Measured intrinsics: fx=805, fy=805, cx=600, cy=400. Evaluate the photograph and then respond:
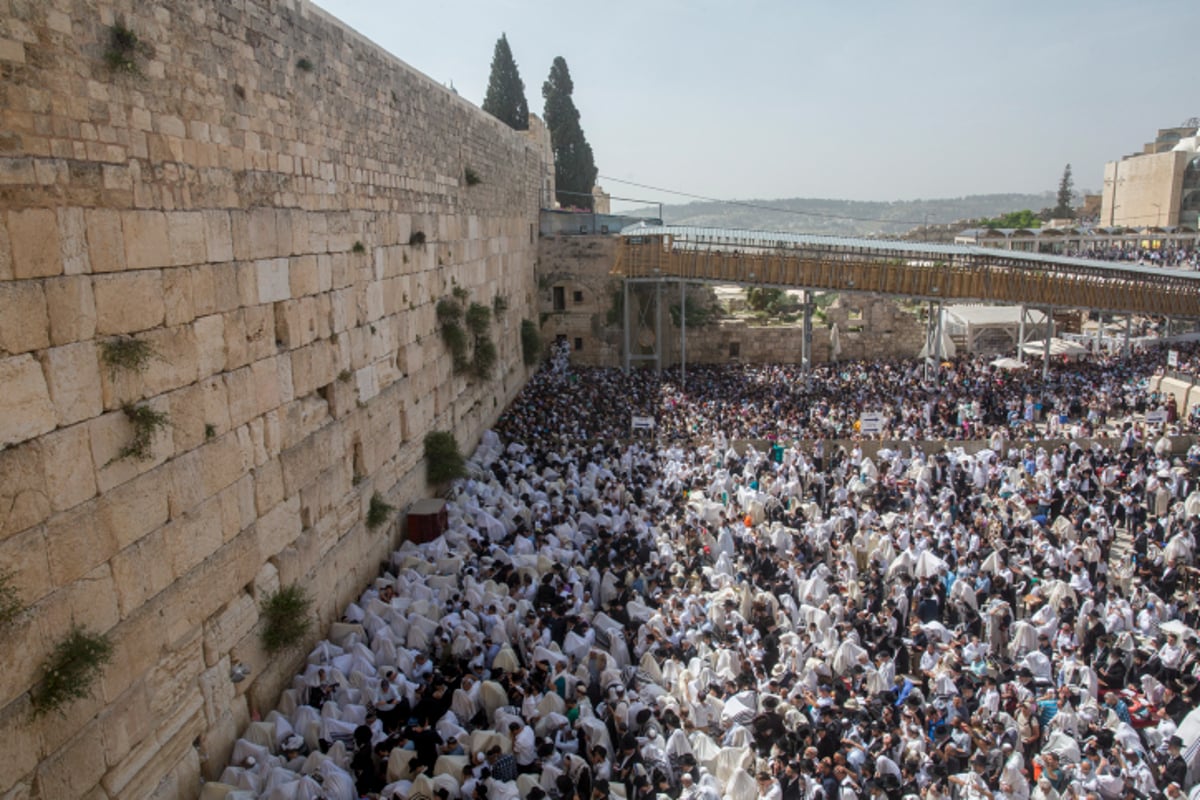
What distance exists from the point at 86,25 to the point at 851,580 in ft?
30.8

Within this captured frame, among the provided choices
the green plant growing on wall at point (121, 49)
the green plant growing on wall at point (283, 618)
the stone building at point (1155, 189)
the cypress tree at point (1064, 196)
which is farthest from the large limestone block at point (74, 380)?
the cypress tree at point (1064, 196)

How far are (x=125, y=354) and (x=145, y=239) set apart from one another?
0.84 m

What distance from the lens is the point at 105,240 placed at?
5137 mm

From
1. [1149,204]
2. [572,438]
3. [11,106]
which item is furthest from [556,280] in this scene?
[1149,204]

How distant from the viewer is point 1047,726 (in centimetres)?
715

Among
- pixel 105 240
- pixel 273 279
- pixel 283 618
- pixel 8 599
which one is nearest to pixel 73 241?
pixel 105 240

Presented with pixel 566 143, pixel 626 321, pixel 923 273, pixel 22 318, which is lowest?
pixel 626 321

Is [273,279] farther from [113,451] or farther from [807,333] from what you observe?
[807,333]

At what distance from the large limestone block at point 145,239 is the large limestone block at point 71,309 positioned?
450 mm

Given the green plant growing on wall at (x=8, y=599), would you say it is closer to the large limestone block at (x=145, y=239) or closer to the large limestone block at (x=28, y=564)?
the large limestone block at (x=28, y=564)

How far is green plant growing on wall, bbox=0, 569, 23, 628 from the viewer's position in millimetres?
4320

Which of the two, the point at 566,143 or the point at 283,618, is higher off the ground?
the point at 566,143

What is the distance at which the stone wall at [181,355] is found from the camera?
4.59m

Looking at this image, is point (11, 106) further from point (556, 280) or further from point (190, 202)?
point (556, 280)
